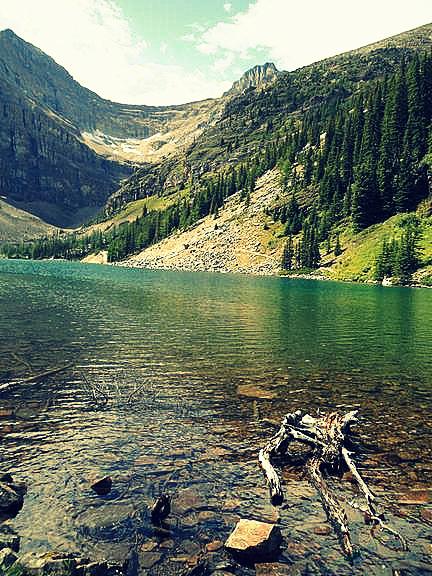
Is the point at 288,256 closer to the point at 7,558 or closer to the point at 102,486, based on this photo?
the point at 102,486

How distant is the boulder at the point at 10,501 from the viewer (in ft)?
41.5

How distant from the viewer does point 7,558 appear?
9789 millimetres

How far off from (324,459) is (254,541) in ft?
19.8

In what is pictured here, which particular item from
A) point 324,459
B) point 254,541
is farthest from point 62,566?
point 324,459

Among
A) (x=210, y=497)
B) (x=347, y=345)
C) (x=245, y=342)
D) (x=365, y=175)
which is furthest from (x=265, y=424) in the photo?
(x=365, y=175)

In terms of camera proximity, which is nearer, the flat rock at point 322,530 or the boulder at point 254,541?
the boulder at point 254,541

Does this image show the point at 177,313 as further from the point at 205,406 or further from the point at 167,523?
the point at 167,523

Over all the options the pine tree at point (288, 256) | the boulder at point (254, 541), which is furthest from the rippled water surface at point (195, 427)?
the pine tree at point (288, 256)

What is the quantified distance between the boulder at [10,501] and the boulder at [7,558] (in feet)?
8.98

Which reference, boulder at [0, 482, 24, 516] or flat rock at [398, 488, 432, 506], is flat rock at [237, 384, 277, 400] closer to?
flat rock at [398, 488, 432, 506]

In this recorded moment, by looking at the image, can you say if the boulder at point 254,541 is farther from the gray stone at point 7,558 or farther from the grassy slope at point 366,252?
the grassy slope at point 366,252

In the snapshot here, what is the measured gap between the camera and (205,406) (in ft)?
75.6

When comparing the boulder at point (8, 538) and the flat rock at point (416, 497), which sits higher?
the boulder at point (8, 538)

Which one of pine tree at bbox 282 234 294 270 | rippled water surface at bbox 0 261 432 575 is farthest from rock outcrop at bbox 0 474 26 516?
pine tree at bbox 282 234 294 270
